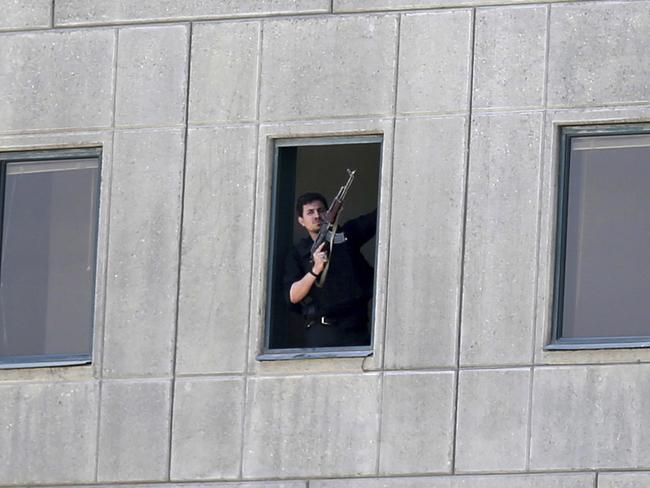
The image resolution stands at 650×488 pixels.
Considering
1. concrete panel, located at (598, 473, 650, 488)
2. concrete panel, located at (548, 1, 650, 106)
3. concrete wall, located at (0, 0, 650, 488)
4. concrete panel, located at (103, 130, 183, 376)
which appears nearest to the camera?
concrete panel, located at (598, 473, 650, 488)

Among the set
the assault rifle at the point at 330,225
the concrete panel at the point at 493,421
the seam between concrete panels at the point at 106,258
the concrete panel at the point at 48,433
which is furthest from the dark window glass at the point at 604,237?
the concrete panel at the point at 48,433

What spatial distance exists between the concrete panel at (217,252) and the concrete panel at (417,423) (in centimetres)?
136

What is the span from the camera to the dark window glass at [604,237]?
26219mm

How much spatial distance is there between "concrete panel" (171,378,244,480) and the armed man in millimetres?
768

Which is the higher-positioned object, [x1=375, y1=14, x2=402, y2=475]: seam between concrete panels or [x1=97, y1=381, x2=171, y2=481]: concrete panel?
[x1=375, y1=14, x2=402, y2=475]: seam between concrete panels

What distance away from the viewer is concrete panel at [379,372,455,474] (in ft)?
86.0

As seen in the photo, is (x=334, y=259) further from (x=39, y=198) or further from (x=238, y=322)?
(x=39, y=198)

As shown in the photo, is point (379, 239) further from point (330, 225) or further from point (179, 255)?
point (179, 255)

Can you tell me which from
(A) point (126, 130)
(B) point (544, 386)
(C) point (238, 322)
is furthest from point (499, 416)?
(A) point (126, 130)

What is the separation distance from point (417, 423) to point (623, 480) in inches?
67.8

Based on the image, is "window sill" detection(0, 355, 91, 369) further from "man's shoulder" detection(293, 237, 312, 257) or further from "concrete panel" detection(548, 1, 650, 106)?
"concrete panel" detection(548, 1, 650, 106)

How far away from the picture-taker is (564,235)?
26422mm

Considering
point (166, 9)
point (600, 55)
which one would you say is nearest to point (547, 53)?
point (600, 55)

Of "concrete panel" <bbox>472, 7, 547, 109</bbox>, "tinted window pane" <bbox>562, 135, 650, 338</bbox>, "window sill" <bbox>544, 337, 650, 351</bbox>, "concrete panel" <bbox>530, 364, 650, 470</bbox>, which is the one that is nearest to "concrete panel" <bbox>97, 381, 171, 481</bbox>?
"concrete panel" <bbox>530, 364, 650, 470</bbox>
